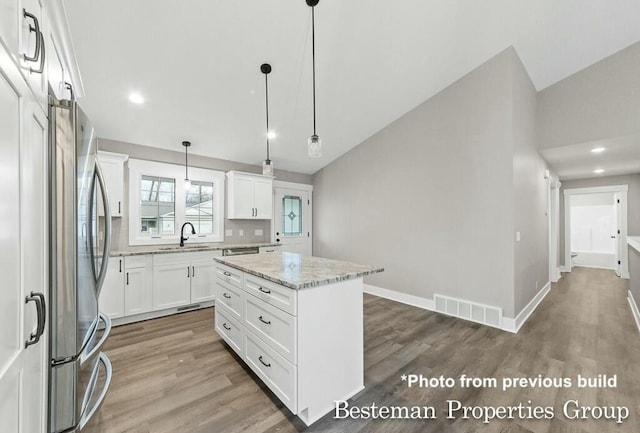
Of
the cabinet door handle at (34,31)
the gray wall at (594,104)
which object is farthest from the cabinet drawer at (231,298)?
the gray wall at (594,104)

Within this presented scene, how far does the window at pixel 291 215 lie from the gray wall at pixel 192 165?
44 centimetres

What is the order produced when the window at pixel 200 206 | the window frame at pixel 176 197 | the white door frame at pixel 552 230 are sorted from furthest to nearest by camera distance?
1. the white door frame at pixel 552 230
2. the window at pixel 200 206
3. the window frame at pixel 176 197

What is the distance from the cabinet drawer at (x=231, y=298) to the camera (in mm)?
2303

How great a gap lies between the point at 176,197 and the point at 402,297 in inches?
155

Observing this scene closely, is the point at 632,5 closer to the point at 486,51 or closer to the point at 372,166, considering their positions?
the point at 486,51

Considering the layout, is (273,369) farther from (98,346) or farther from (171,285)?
(171,285)

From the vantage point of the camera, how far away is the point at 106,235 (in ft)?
5.39

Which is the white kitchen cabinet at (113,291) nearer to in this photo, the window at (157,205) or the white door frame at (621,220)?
the window at (157,205)

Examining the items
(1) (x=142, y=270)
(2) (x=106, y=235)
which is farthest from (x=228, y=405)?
(1) (x=142, y=270)

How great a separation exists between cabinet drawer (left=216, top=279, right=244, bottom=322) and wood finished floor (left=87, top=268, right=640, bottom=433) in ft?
1.48

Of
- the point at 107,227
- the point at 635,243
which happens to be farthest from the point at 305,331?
the point at 635,243

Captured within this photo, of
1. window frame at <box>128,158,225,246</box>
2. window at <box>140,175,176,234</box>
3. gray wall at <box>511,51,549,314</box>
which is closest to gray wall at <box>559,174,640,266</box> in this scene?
gray wall at <box>511,51,549,314</box>

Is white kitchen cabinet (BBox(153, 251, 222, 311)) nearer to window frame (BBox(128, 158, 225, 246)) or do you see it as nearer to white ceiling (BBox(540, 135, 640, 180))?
window frame (BBox(128, 158, 225, 246))

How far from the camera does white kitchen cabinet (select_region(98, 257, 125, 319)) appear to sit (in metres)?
3.14
